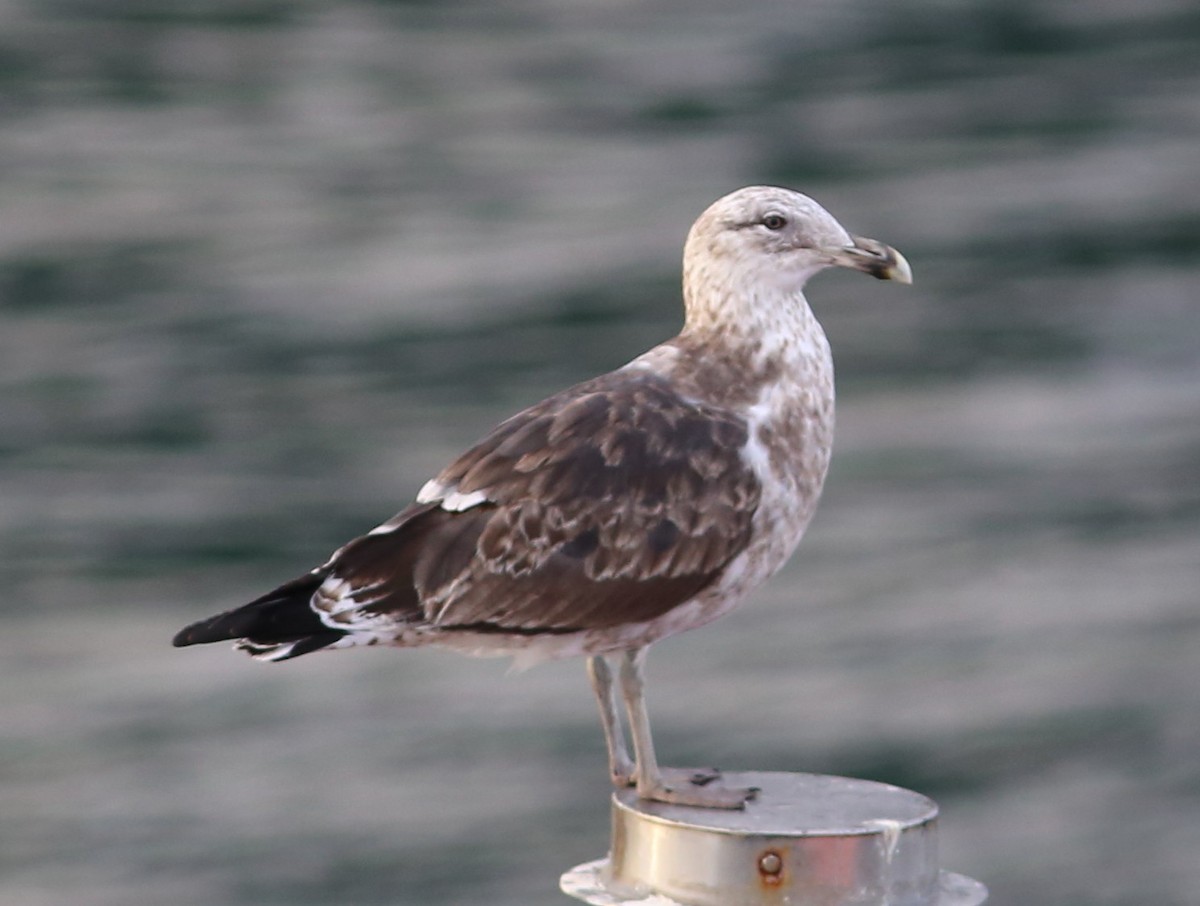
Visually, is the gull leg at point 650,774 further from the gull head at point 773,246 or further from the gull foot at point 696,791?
the gull head at point 773,246

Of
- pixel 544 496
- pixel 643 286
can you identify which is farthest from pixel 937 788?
pixel 544 496

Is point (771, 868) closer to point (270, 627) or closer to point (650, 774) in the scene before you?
point (650, 774)

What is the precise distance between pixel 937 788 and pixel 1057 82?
7.06ft

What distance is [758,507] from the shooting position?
268cm

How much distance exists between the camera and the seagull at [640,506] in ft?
8.43

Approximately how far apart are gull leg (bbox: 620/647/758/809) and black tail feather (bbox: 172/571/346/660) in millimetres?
521

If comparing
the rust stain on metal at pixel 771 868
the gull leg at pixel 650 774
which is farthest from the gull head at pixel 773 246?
the rust stain on metal at pixel 771 868

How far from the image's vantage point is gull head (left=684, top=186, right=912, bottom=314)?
2.68 meters

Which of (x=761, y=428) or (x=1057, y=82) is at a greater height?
(x=1057, y=82)

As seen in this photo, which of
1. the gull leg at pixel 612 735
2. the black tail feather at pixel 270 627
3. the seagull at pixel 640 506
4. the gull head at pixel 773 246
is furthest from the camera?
the gull leg at pixel 612 735

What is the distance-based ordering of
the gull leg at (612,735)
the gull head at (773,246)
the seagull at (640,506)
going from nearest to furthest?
1. the seagull at (640,506)
2. the gull head at (773,246)
3. the gull leg at (612,735)

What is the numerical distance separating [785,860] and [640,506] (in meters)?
0.62

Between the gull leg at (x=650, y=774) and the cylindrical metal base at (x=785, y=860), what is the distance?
125 millimetres

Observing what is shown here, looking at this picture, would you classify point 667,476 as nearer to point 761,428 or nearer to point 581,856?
point 761,428
